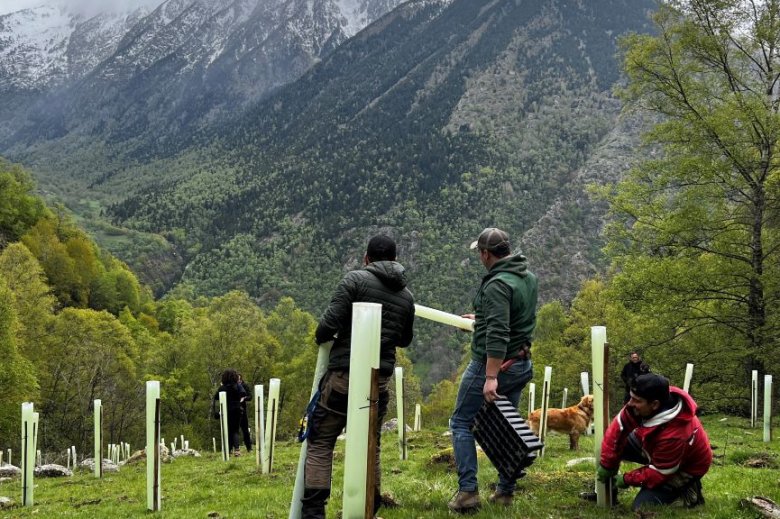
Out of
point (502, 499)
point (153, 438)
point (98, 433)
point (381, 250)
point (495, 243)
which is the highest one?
point (495, 243)

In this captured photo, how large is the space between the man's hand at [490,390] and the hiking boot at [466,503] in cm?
103

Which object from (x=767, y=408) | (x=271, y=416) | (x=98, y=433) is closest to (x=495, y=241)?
(x=271, y=416)

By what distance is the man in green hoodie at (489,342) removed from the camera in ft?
20.3

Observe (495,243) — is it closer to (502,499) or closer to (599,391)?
(599,391)

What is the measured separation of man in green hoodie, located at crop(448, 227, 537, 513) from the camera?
A: 620 centimetres

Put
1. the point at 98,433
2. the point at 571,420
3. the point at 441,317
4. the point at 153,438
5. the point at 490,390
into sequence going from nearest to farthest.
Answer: the point at 490,390
the point at 441,317
the point at 153,438
the point at 571,420
the point at 98,433

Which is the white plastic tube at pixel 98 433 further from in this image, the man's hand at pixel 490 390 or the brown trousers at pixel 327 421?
the man's hand at pixel 490 390

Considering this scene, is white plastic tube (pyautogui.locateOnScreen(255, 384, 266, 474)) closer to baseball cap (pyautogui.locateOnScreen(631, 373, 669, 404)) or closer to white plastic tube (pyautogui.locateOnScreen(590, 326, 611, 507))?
white plastic tube (pyautogui.locateOnScreen(590, 326, 611, 507))

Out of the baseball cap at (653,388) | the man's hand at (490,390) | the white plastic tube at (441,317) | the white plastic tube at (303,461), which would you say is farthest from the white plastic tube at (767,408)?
the white plastic tube at (303,461)

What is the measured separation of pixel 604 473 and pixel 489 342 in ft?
5.57

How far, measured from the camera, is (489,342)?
6.08 m

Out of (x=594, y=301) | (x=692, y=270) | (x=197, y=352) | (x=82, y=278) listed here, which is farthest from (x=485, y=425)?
(x=82, y=278)

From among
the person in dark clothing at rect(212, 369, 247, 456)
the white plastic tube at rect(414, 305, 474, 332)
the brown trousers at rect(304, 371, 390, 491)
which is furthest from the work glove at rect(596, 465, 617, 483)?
the person in dark clothing at rect(212, 369, 247, 456)

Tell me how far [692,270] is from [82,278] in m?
81.2
